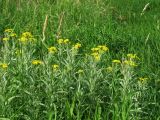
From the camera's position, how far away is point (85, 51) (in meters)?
5.51

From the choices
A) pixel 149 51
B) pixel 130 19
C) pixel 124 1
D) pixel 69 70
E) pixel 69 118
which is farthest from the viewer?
pixel 124 1

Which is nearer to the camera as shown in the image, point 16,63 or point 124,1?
point 16,63

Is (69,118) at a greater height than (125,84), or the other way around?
(125,84)

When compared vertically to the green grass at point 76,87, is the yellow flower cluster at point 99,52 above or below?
above

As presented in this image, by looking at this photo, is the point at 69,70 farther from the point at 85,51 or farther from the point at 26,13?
the point at 26,13

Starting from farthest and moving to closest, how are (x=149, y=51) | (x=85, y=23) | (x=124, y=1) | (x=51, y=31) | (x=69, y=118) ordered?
(x=124, y=1), (x=85, y=23), (x=51, y=31), (x=149, y=51), (x=69, y=118)

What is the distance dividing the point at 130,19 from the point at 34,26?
1.89m

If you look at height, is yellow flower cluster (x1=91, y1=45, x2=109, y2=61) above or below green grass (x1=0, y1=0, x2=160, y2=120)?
above

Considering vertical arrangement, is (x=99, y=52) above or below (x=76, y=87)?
above

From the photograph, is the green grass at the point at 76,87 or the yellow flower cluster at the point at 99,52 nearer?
the green grass at the point at 76,87

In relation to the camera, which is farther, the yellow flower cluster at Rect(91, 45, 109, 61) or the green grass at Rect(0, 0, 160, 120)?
the yellow flower cluster at Rect(91, 45, 109, 61)

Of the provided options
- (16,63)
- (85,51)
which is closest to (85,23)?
(85,51)

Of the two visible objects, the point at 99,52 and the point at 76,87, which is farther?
the point at 99,52

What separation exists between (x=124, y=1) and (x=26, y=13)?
8.59 ft
